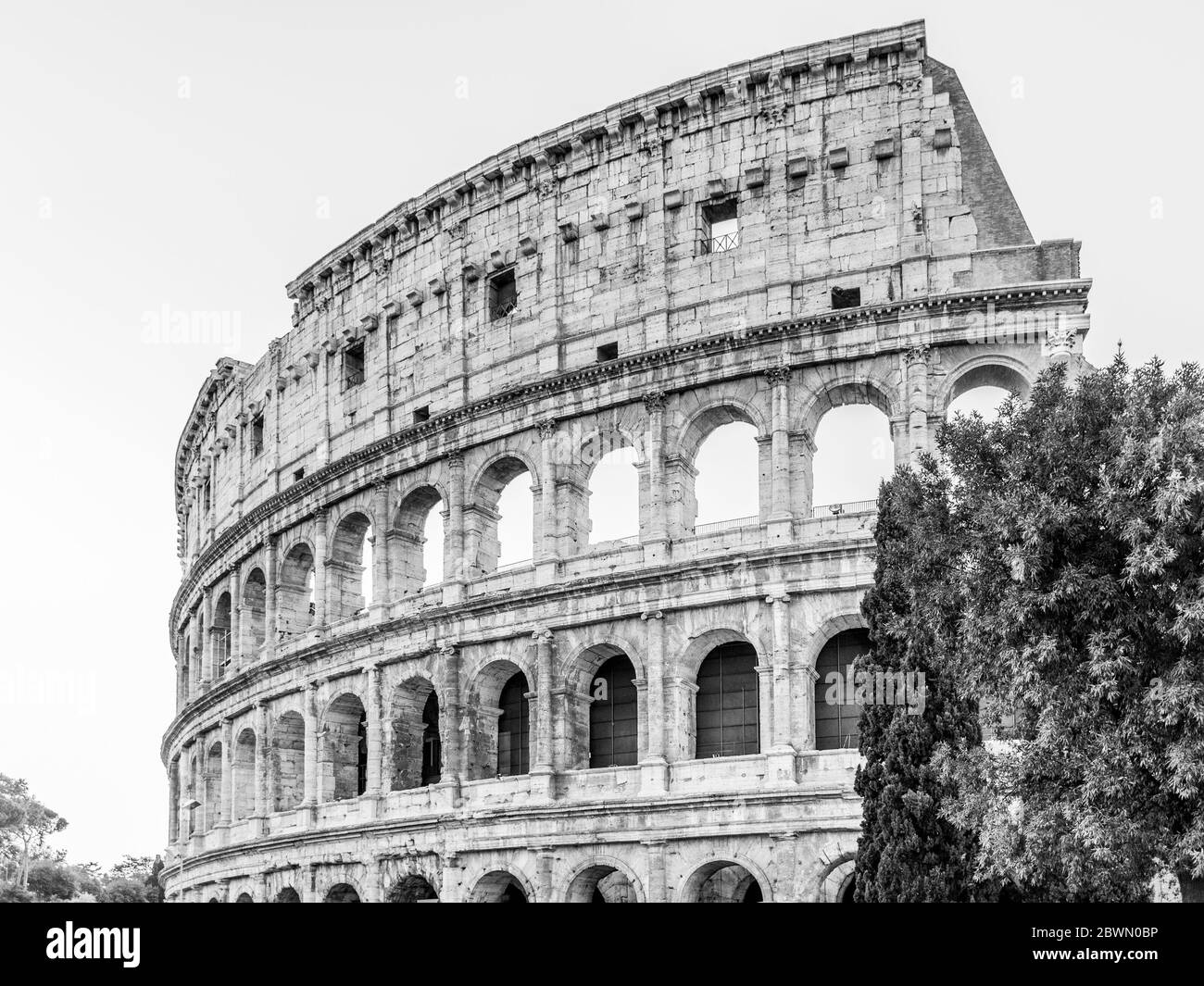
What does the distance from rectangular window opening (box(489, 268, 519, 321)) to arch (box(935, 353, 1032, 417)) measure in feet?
34.4

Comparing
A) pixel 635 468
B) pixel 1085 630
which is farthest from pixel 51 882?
pixel 1085 630

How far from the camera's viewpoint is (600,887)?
30219 mm

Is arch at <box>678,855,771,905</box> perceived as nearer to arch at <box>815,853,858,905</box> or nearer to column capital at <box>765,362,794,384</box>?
arch at <box>815,853,858,905</box>

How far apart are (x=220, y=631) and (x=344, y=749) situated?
362 inches

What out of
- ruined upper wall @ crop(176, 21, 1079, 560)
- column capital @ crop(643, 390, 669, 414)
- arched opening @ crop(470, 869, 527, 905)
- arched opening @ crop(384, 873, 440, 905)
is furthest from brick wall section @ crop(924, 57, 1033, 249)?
arched opening @ crop(384, 873, 440, 905)

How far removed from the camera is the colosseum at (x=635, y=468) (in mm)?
28344

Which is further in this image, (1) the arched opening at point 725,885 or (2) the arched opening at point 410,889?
(2) the arched opening at point 410,889

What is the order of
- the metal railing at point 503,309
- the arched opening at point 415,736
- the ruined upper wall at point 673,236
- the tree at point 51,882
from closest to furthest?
the ruined upper wall at point 673,236 → the arched opening at point 415,736 → the metal railing at point 503,309 → the tree at point 51,882

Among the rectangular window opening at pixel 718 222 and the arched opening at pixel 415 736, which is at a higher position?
the rectangular window opening at pixel 718 222

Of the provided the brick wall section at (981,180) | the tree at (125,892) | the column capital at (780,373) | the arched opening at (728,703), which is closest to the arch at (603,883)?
the arched opening at (728,703)

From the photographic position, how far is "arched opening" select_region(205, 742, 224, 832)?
138ft

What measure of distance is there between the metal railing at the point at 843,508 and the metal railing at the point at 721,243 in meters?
5.85

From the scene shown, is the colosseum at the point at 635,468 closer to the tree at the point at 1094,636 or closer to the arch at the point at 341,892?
the arch at the point at 341,892
